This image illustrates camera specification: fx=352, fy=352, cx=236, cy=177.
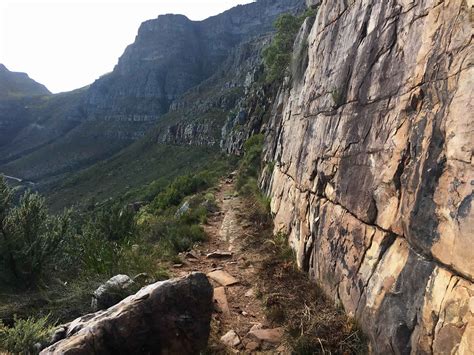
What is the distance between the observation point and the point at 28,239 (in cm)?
788

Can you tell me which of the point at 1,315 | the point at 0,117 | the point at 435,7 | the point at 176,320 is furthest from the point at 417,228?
the point at 0,117

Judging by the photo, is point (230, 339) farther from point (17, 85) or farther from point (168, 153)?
point (17, 85)

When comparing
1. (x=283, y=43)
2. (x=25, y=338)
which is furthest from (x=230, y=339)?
(x=283, y=43)

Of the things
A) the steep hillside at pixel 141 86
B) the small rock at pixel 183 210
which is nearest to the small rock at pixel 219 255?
the small rock at pixel 183 210

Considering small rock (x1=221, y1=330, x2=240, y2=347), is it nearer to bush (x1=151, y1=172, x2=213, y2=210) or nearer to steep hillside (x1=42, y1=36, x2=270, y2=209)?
bush (x1=151, y1=172, x2=213, y2=210)

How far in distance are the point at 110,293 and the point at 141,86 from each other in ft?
448

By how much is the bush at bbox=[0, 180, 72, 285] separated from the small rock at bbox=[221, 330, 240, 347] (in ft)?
14.4

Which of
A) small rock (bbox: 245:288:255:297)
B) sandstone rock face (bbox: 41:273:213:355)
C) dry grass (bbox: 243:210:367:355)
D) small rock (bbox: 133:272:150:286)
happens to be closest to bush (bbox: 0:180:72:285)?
small rock (bbox: 133:272:150:286)

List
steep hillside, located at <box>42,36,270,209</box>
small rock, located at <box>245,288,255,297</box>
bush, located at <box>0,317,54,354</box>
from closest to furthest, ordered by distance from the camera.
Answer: bush, located at <box>0,317,54,354</box> < small rock, located at <box>245,288,255,297</box> < steep hillside, located at <box>42,36,270,209</box>

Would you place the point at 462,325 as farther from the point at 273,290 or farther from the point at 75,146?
the point at 75,146

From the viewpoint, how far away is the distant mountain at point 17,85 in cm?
16941

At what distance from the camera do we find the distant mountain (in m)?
169

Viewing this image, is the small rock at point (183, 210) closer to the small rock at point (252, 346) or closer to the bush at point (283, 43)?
the small rock at point (252, 346)

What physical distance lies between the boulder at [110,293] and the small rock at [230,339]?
177 centimetres
